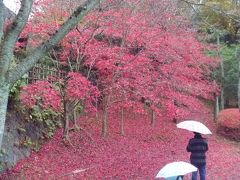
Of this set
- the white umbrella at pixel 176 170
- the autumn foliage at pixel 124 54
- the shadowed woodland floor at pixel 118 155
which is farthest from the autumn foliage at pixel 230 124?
the white umbrella at pixel 176 170

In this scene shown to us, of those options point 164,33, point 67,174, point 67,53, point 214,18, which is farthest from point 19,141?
point 214,18

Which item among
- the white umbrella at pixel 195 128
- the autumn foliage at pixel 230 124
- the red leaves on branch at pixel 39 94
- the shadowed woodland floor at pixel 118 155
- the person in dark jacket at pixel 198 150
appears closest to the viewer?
the white umbrella at pixel 195 128

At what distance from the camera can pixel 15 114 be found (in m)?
10.9

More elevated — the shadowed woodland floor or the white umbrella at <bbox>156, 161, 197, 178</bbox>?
the white umbrella at <bbox>156, 161, 197, 178</bbox>

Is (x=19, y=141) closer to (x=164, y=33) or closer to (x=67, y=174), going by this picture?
(x=67, y=174)

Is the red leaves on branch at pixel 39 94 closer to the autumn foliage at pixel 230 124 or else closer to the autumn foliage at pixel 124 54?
the autumn foliage at pixel 124 54

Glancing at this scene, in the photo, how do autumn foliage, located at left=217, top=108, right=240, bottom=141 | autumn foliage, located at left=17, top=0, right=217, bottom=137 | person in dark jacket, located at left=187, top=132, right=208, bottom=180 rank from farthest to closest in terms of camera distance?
autumn foliage, located at left=217, top=108, right=240, bottom=141 → autumn foliage, located at left=17, top=0, right=217, bottom=137 → person in dark jacket, located at left=187, top=132, right=208, bottom=180

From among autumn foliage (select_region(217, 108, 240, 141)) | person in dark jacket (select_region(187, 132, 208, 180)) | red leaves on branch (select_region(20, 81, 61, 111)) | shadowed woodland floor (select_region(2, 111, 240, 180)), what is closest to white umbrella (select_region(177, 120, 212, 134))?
person in dark jacket (select_region(187, 132, 208, 180))

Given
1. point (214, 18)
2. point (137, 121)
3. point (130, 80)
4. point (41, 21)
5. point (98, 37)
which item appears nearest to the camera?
point (41, 21)

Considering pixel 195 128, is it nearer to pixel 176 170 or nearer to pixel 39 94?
pixel 176 170

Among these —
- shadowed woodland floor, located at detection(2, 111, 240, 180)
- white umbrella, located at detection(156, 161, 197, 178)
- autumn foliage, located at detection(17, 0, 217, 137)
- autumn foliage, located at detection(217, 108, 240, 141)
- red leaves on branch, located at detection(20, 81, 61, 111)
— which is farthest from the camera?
autumn foliage, located at detection(217, 108, 240, 141)

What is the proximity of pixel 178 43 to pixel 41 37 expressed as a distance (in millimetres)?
6047

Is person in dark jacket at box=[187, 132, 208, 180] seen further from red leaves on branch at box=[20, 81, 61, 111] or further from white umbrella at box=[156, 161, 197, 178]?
red leaves on branch at box=[20, 81, 61, 111]

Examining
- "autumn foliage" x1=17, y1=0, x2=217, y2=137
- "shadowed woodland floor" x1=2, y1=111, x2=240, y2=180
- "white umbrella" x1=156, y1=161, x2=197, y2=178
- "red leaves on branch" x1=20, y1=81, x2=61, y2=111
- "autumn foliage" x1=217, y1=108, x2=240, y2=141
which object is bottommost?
"shadowed woodland floor" x1=2, y1=111, x2=240, y2=180
